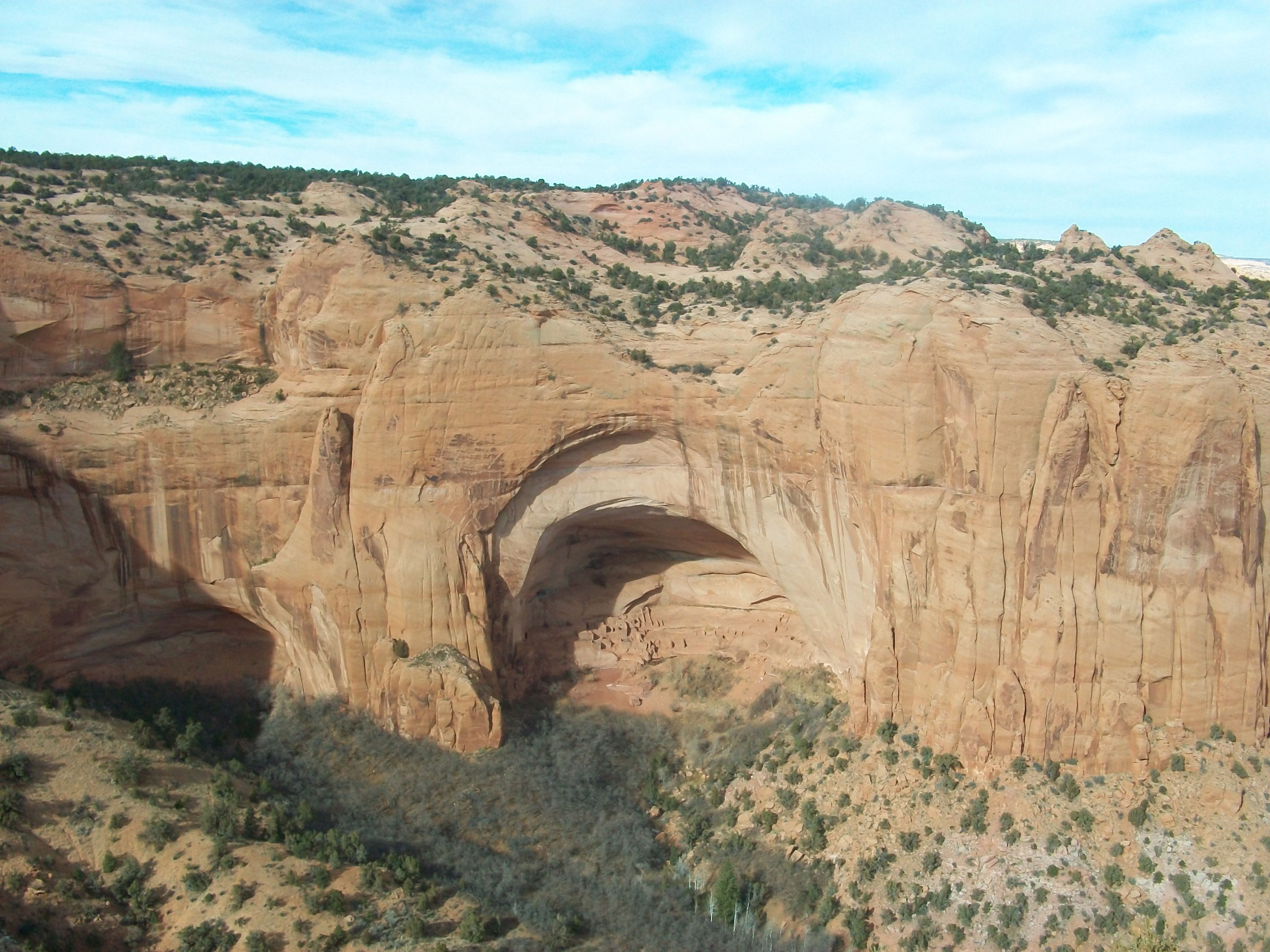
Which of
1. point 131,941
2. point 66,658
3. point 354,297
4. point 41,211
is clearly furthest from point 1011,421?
point 41,211

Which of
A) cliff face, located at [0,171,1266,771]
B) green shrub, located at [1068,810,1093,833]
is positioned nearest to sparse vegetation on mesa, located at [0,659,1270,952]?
green shrub, located at [1068,810,1093,833]

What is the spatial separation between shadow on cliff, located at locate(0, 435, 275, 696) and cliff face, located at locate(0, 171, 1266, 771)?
0.26 feet

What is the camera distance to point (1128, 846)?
724 inches

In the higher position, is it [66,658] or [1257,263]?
[1257,263]

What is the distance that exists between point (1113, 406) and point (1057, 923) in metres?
9.85

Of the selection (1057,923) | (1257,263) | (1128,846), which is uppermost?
(1257,263)

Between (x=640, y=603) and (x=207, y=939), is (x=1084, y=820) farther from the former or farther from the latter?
(x=207, y=939)

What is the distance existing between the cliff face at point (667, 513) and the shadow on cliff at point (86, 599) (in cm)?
8

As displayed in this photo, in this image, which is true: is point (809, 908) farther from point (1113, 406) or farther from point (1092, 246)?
point (1092, 246)

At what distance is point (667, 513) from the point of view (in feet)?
80.5

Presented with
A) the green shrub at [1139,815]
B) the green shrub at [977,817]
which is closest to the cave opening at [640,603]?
the green shrub at [977,817]

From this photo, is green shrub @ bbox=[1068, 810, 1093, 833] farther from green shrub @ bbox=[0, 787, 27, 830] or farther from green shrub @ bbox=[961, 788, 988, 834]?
green shrub @ bbox=[0, 787, 27, 830]

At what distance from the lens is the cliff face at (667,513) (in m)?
18.6

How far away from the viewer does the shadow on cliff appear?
23.8m
